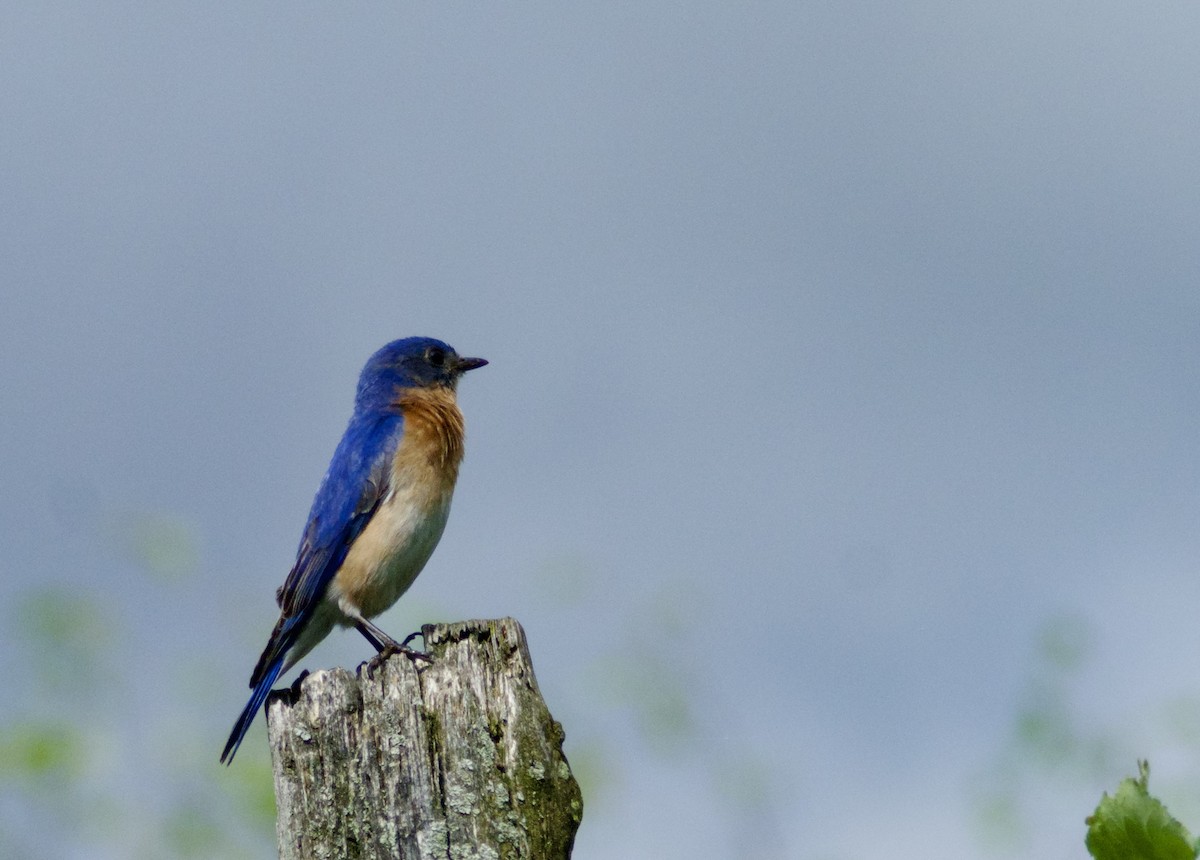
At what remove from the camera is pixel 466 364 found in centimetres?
1148

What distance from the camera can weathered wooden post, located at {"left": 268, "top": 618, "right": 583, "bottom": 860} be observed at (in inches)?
166

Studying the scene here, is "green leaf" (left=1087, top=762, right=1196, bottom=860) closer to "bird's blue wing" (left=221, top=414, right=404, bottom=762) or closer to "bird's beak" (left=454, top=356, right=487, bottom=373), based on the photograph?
"bird's blue wing" (left=221, top=414, right=404, bottom=762)

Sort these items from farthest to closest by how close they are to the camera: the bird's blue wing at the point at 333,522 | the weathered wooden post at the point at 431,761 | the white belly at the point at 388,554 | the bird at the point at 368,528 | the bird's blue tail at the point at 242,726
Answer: the white belly at the point at 388,554 → the bird at the point at 368,528 → the bird's blue wing at the point at 333,522 → the bird's blue tail at the point at 242,726 → the weathered wooden post at the point at 431,761

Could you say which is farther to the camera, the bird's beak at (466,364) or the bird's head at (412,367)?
the bird's beak at (466,364)

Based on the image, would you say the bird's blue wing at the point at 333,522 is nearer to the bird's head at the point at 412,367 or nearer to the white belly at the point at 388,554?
the white belly at the point at 388,554

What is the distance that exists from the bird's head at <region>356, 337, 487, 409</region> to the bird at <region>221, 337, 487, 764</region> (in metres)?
0.64

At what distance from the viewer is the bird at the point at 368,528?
8977 mm

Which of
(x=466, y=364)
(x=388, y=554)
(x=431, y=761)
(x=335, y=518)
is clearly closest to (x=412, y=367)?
(x=466, y=364)

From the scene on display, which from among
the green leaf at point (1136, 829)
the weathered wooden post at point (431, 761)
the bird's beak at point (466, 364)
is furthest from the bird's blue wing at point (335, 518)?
the green leaf at point (1136, 829)

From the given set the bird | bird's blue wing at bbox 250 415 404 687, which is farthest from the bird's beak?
bird's blue wing at bbox 250 415 404 687

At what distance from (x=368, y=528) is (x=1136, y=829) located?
308 inches

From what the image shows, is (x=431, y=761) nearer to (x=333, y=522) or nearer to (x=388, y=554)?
(x=388, y=554)

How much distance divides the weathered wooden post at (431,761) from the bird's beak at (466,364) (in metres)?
6.92

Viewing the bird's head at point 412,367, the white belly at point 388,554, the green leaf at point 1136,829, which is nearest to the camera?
the green leaf at point 1136,829
